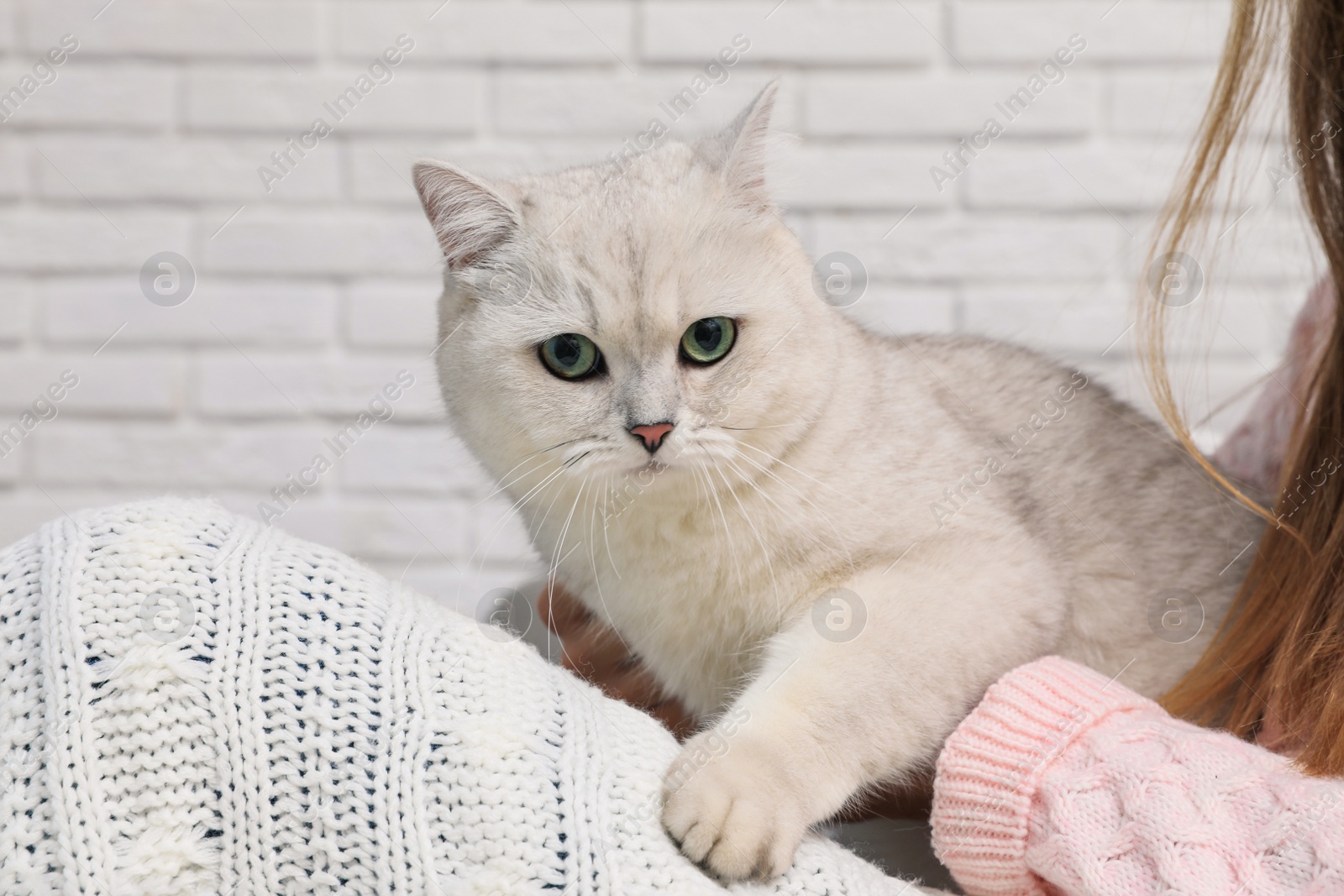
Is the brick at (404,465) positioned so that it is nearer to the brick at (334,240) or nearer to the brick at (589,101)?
the brick at (334,240)

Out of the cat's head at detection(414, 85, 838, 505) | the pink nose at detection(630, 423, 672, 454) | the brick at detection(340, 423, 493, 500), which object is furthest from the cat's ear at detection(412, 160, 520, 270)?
the brick at detection(340, 423, 493, 500)

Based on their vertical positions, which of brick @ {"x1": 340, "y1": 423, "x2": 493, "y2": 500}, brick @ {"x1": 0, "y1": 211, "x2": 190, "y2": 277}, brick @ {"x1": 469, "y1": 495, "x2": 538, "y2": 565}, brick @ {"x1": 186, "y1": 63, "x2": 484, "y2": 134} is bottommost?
brick @ {"x1": 469, "y1": 495, "x2": 538, "y2": 565}

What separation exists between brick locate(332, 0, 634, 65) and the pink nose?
1.20m

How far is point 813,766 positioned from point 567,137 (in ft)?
4.63

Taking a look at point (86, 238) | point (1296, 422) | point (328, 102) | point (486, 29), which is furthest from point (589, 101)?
point (1296, 422)

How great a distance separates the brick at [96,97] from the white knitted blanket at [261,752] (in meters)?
1.51

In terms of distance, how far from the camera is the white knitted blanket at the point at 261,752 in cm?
60

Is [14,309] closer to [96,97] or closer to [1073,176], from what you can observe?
[96,97]

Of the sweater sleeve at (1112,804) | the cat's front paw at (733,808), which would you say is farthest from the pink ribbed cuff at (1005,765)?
the cat's front paw at (733,808)

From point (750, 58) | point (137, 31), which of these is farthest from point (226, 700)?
point (137, 31)

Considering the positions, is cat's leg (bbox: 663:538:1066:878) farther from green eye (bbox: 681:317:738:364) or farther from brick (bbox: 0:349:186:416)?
brick (bbox: 0:349:186:416)

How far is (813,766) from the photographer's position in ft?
2.70

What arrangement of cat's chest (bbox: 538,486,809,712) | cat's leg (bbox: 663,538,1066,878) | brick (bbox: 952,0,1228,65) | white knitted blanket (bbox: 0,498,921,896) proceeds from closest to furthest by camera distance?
white knitted blanket (bbox: 0,498,921,896) → cat's leg (bbox: 663,538,1066,878) → cat's chest (bbox: 538,486,809,712) → brick (bbox: 952,0,1228,65)

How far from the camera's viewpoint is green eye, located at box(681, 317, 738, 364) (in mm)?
989
